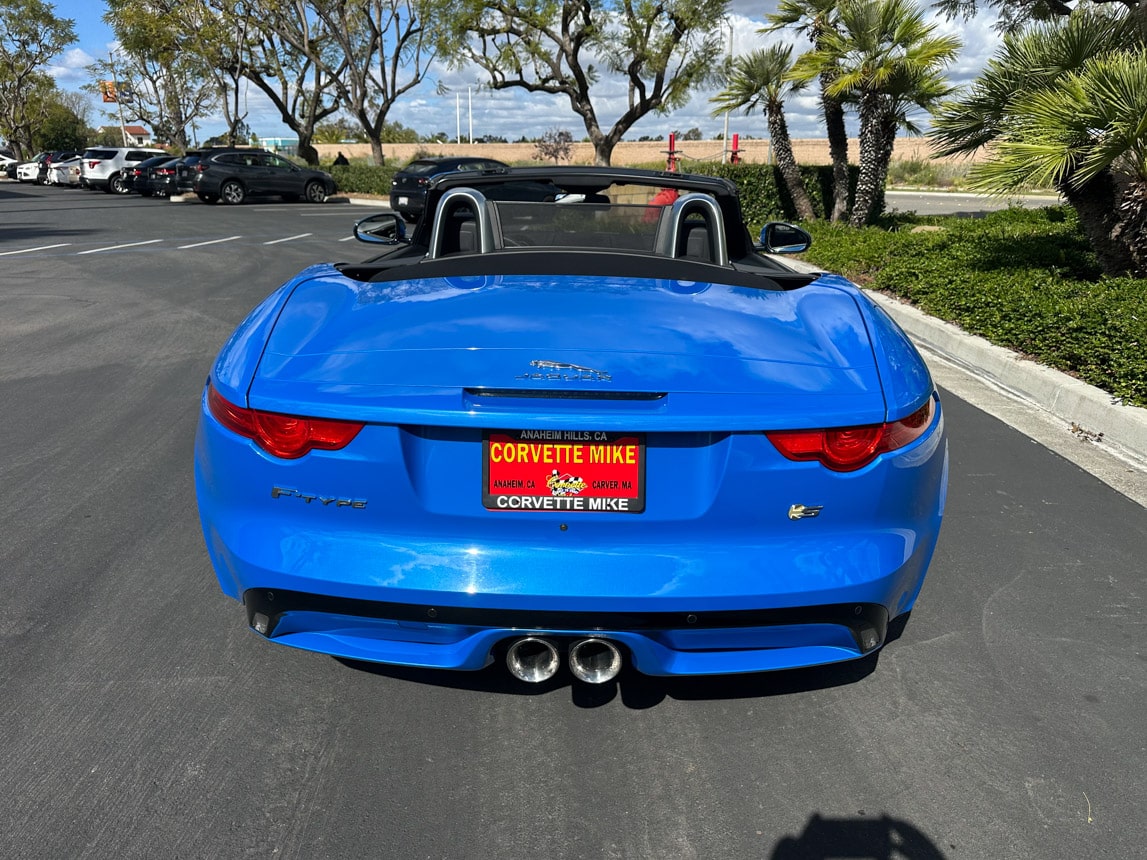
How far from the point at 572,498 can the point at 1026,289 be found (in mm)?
6626

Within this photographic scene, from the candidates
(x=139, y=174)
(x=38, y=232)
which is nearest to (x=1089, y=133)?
(x=38, y=232)

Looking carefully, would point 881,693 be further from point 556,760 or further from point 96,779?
point 96,779

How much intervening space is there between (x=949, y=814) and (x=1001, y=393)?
4897mm

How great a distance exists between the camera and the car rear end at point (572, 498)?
7.36ft

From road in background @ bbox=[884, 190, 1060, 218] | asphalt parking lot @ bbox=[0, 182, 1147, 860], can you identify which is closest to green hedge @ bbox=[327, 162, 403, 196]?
road in background @ bbox=[884, 190, 1060, 218]

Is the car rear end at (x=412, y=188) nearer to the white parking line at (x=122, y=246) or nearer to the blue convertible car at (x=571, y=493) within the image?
the white parking line at (x=122, y=246)

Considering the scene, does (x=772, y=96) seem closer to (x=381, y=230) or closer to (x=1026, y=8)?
(x=1026, y=8)

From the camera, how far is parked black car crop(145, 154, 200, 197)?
28.9 meters

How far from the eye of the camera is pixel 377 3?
33.7 m

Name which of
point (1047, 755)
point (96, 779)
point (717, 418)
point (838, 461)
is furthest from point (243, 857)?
point (1047, 755)

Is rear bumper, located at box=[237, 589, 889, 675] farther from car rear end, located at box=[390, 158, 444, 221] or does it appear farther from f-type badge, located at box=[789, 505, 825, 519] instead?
car rear end, located at box=[390, 158, 444, 221]

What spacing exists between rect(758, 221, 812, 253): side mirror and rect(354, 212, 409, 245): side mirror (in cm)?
206

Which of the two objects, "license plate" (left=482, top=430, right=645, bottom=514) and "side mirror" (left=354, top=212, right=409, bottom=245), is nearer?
"license plate" (left=482, top=430, right=645, bottom=514)

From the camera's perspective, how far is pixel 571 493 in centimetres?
229
